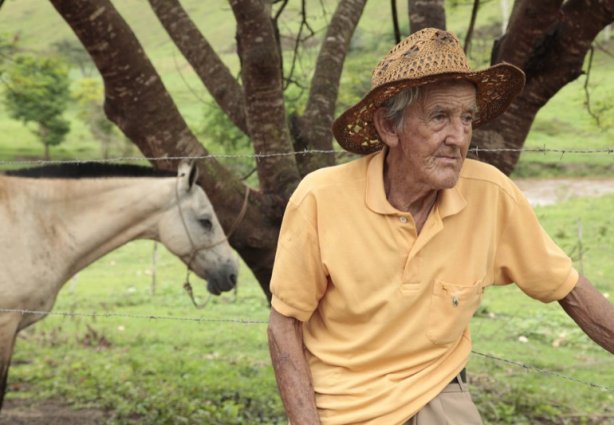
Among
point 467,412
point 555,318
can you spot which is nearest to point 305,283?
point 467,412

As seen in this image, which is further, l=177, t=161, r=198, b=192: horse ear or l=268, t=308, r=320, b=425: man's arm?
l=177, t=161, r=198, b=192: horse ear

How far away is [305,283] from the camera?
2.33 meters

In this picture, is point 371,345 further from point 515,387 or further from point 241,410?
point 515,387

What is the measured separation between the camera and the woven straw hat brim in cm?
224

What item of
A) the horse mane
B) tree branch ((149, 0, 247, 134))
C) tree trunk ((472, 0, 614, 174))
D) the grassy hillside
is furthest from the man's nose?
the grassy hillside

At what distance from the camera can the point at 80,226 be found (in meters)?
5.52

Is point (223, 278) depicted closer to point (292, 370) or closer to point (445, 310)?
point (292, 370)

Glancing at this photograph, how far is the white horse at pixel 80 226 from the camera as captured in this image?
205 inches

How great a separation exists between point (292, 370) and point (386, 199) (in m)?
0.50

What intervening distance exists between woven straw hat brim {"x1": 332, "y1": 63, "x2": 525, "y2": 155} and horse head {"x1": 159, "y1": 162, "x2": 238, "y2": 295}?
116 inches

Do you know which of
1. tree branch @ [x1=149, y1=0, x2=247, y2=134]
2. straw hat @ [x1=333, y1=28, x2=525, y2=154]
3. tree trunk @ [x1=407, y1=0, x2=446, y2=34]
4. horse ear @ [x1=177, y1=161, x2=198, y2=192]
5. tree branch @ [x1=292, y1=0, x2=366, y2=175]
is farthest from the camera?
tree branch @ [x1=149, y1=0, x2=247, y2=134]

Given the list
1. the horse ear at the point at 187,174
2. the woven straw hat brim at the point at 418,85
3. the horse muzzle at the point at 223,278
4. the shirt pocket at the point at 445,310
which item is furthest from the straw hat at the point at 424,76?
the horse muzzle at the point at 223,278

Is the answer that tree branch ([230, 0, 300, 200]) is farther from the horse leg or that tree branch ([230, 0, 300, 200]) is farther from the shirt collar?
the shirt collar

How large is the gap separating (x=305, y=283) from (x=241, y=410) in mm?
3929
